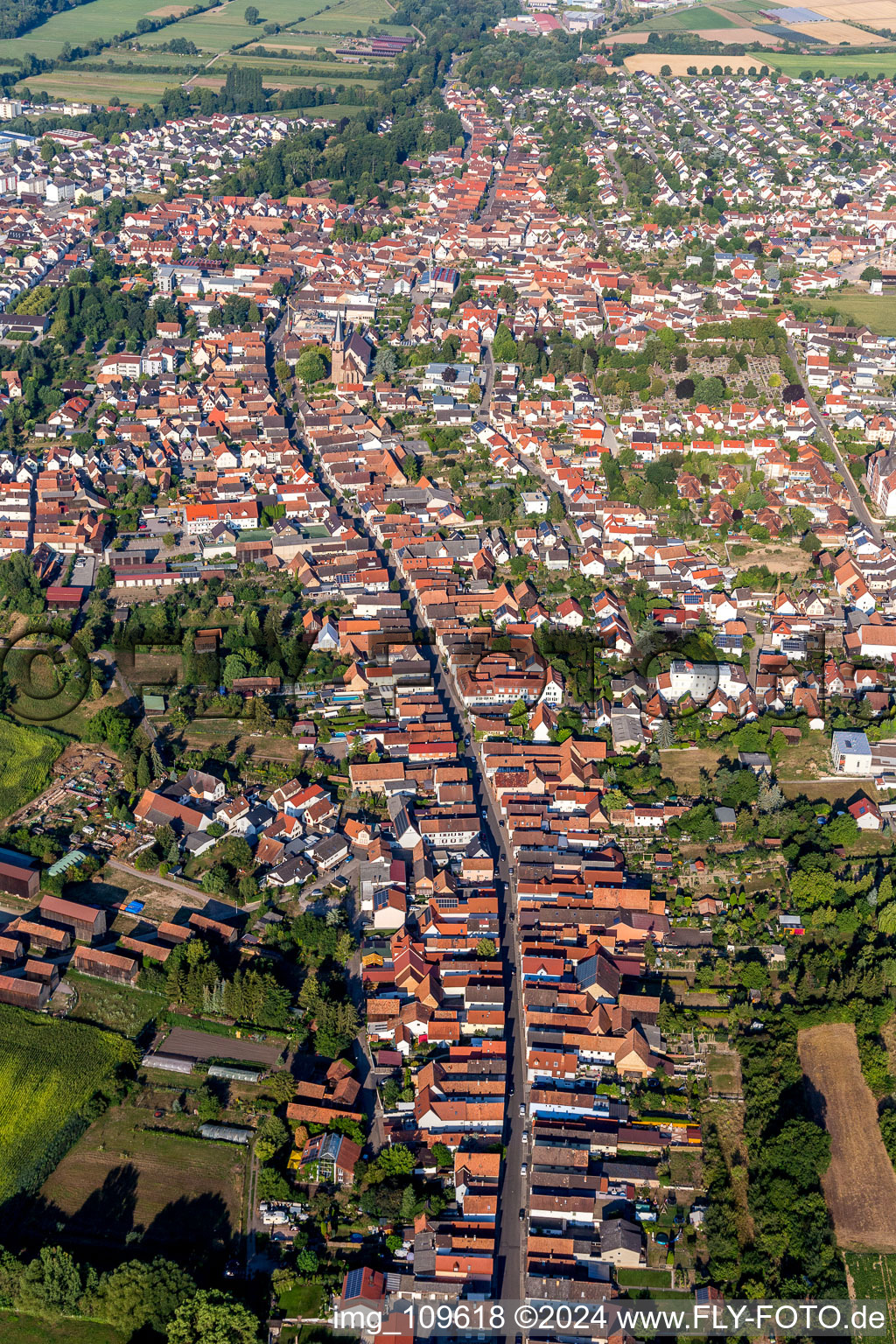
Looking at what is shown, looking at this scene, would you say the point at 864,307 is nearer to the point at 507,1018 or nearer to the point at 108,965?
the point at 507,1018

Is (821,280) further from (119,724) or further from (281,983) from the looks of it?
(281,983)

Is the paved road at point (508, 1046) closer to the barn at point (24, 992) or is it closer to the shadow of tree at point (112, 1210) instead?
the shadow of tree at point (112, 1210)

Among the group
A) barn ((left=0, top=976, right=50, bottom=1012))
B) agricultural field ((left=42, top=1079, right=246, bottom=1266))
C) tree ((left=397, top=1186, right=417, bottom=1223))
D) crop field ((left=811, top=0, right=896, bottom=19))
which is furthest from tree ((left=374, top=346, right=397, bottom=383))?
crop field ((left=811, top=0, right=896, bottom=19))

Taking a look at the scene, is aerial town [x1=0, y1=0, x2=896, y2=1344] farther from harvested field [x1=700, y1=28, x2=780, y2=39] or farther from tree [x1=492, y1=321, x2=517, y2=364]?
harvested field [x1=700, y1=28, x2=780, y2=39]

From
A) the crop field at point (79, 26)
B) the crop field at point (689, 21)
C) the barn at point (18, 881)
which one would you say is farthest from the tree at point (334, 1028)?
the crop field at point (689, 21)

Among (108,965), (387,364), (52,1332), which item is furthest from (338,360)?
(52,1332)

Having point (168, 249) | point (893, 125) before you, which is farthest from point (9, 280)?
point (893, 125)
